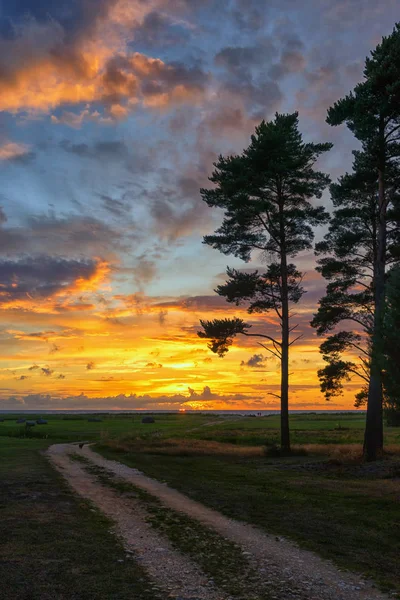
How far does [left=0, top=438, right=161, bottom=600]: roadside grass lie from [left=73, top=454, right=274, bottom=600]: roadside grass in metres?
1.28

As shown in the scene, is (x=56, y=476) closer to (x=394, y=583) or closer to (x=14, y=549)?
(x=14, y=549)

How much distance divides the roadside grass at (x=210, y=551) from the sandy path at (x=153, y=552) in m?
0.22

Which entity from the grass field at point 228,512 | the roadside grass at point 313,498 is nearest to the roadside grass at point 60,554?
the grass field at point 228,512

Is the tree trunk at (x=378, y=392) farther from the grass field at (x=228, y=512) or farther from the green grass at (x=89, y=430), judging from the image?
the green grass at (x=89, y=430)

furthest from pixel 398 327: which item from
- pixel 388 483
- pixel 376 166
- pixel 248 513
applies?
pixel 376 166

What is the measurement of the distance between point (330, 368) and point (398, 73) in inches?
699

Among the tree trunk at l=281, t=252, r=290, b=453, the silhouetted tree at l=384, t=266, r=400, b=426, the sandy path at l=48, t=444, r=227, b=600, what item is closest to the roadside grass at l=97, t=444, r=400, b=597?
the tree trunk at l=281, t=252, r=290, b=453

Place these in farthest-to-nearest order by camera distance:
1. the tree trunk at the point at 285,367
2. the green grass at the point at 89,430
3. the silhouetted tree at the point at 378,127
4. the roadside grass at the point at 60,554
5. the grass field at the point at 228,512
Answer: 1. the green grass at the point at 89,430
2. the tree trunk at the point at 285,367
3. the silhouetted tree at the point at 378,127
4. the grass field at the point at 228,512
5. the roadside grass at the point at 60,554

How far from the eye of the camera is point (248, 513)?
567 inches

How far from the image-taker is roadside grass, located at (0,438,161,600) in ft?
26.1

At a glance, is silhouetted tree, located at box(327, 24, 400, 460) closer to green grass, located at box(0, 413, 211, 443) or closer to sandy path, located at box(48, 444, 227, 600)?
sandy path, located at box(48, 444, 227, 600)

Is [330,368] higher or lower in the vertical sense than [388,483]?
higher

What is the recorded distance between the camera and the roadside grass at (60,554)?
26.1 ft

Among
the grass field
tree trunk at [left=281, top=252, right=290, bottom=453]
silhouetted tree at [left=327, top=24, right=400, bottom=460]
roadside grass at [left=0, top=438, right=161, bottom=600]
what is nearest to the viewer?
roadside grass at [left=0, top=438, right=161, bottom=600]
